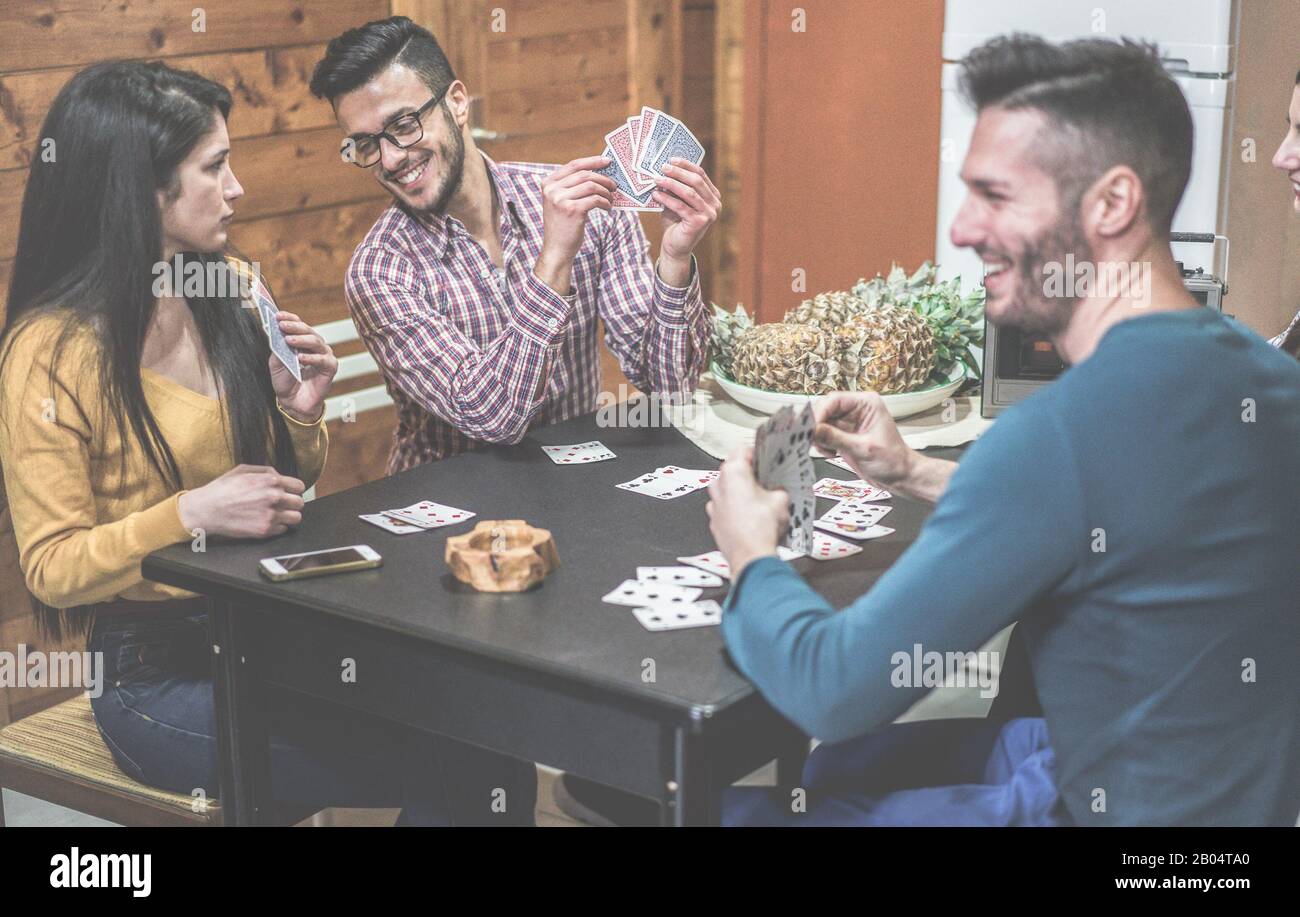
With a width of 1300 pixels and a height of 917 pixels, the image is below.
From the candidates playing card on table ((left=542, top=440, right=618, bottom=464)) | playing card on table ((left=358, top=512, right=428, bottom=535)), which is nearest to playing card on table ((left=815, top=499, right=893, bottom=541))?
playing card on table ((left=542, top=440, right=618, bottom=464))

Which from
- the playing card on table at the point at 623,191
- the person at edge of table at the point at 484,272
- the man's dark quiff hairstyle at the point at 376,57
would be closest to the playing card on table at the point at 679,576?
the person at edge of table at the point at 484,272

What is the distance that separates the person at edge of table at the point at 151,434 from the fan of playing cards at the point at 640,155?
0.60 m

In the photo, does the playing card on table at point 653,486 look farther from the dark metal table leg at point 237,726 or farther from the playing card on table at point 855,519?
the dark metal table leg at point 237,726

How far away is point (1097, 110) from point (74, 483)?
1.54 metres

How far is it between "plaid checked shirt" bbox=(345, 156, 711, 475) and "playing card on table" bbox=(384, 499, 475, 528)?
36 centimetres

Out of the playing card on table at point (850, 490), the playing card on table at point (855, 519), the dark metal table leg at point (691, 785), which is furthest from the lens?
the playing card on table at point (850, 490)

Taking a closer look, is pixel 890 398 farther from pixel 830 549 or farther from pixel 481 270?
pixel 481 270

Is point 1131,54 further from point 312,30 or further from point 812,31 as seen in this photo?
point 812,31

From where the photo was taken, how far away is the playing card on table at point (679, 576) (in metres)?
1.88

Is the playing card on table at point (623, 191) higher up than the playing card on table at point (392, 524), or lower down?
higher up

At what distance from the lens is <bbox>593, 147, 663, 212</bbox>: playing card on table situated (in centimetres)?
260

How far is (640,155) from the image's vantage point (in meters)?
2.62

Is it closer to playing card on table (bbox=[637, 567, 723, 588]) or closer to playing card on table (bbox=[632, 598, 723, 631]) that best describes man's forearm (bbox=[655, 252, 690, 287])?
playing card on table (bbox=[637, 567, 723, 588])

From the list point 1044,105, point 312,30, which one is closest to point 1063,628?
point 1044,105
